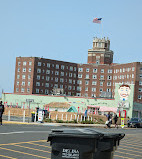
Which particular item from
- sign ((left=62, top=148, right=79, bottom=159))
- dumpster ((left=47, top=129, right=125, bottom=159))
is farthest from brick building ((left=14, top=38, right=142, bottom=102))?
sign ((left=62, top=148, right=79, bottom=159))

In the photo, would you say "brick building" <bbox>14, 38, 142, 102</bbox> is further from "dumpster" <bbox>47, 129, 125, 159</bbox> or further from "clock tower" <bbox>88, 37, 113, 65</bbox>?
"dumpster" <bbox>47, 129, 125, 159</bbox>

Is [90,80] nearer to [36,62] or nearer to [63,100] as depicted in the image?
[36,62]

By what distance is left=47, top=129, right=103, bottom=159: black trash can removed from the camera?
A: 334 inches

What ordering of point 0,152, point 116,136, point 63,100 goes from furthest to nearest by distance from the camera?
point 63,100 → point 0,152 → point 116,136

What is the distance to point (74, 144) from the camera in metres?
8.55

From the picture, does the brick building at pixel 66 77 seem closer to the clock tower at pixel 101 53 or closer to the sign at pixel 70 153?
the clock tower at pixel 101 53

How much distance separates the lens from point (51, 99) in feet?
297

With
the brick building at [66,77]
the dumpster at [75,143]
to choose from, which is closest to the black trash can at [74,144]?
the dumpster at [75,143]

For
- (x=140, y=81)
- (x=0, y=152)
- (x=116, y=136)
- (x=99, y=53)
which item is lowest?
(x=0, y=152)

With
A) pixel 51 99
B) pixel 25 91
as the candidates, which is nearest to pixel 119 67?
pixel 25 91

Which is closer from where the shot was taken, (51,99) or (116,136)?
(116,136)

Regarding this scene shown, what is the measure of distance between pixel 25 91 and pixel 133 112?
57.9 meters

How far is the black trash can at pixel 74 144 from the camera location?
8.48 meters

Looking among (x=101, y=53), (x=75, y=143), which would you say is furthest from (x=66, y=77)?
(x=75, y=143)
